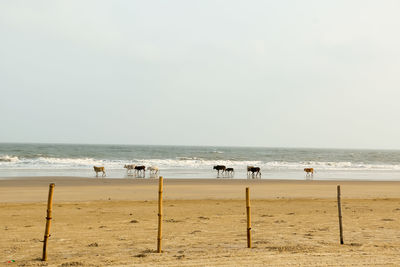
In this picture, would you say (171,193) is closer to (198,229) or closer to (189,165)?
(198,229)

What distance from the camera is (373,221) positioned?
13.4 m

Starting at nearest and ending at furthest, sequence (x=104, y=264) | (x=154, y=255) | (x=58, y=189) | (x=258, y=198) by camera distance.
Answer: (x=104, y=264) → (x=154, y=255) → (x=258, y=198) → (x=58, y=189)

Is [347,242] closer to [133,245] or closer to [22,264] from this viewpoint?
[133,245]

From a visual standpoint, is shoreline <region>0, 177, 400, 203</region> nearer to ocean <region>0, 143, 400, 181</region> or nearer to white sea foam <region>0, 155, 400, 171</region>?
ocean <region>0, 143, 400, 181</region>

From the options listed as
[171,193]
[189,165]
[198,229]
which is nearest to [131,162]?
[189,165]

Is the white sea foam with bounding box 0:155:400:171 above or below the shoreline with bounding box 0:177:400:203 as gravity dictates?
above

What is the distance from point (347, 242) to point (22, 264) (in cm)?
758

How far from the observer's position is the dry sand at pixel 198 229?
8.59 metres

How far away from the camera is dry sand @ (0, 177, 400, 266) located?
859 cm

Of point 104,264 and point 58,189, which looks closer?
point 104,264

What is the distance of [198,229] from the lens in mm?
11906

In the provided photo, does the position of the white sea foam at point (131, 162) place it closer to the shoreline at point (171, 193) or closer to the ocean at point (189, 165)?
the ocean at point (189, 165)

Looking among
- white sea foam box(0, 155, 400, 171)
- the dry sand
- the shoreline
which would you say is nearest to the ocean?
white sea foam box(0, 155, 400, 171)

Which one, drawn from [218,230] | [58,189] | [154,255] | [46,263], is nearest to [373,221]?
[218,230]
